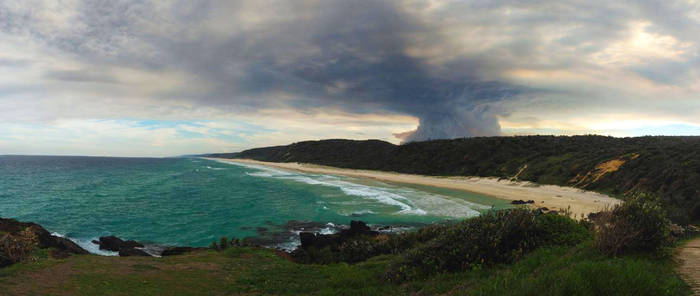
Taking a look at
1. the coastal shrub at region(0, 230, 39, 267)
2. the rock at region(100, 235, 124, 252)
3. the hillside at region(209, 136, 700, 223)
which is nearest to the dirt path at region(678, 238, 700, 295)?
the hillside at region(209, 136, 700, 223)

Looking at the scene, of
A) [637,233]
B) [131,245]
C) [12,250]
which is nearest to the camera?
[637,233]

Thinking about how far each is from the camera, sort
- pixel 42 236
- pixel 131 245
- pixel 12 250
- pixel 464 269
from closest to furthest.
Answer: pixel 464 269, pixel 12 250, pixel 42 236, pixel 131 245

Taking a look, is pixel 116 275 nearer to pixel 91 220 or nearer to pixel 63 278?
pixel 63 278

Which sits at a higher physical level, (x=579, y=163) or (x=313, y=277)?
(x=579, y=163)

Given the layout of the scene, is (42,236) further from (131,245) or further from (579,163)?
(579,163)

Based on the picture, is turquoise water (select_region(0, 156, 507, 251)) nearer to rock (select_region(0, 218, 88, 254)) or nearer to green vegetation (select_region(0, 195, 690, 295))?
rock (select_region(0, 218, 88, 254))

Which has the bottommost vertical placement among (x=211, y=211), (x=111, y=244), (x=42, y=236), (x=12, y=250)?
(x=111, y=244)

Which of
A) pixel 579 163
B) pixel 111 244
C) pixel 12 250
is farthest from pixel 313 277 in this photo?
pixel 579 163

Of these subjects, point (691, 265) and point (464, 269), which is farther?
point (464, 269)
